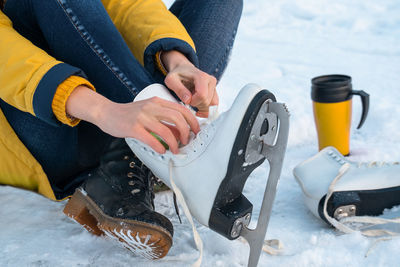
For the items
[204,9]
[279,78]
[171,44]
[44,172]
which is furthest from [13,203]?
[279,78]

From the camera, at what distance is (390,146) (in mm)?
1340

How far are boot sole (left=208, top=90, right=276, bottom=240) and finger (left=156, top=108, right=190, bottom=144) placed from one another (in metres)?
0.09

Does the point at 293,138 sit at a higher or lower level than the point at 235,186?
lower

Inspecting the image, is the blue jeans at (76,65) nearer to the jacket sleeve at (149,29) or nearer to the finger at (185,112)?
the jacket sleeve at (149,29)

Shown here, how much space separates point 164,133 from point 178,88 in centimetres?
15

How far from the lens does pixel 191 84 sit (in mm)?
890

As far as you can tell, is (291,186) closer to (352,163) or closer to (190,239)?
(352,163)

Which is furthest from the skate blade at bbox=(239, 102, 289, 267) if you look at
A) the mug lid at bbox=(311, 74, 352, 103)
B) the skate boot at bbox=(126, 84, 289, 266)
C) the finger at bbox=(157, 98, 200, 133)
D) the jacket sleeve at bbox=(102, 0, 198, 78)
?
the mug lid at bbox=(311, 74, 352, 103)

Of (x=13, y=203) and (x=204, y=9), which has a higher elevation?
(x=204, y=9)

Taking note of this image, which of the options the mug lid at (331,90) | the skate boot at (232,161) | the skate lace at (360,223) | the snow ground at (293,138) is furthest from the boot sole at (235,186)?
the mug lid at (331,90)

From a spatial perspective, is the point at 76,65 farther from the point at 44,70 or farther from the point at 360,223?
the point at 360,223

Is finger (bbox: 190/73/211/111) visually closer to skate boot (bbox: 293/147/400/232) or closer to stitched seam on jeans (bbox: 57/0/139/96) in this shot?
stitched seam on jeans (bbox: 57/0/139/96)

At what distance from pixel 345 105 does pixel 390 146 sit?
0.21 metres

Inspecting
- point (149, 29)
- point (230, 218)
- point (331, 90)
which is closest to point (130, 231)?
point (230, 218)
